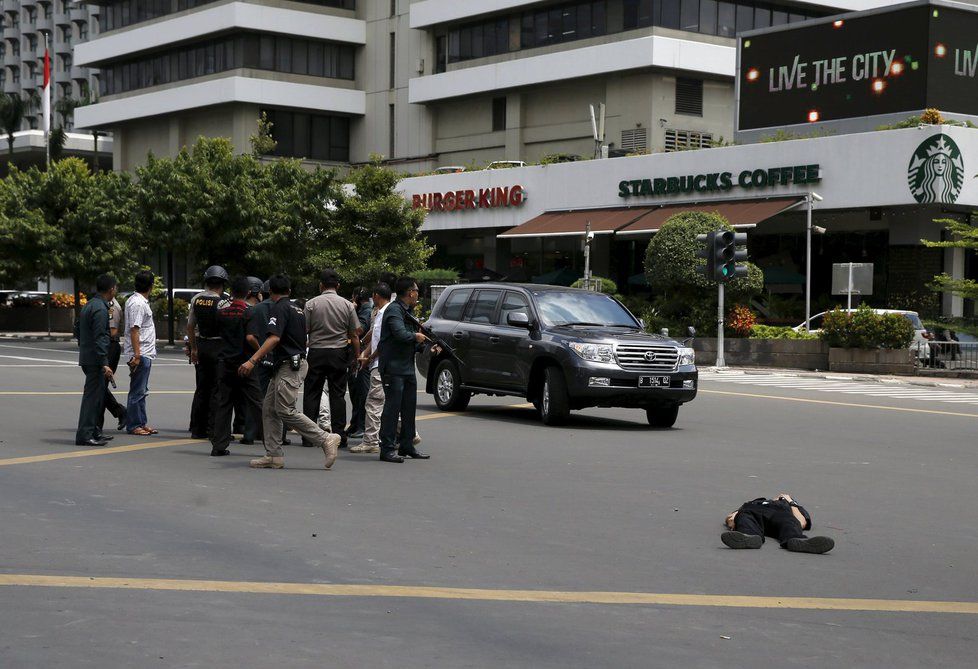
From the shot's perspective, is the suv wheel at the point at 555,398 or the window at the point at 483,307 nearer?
the suv wheel at the point at 555,398

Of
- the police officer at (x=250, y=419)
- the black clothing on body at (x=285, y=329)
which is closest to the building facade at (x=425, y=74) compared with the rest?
the police officer at (x=250, y=419)

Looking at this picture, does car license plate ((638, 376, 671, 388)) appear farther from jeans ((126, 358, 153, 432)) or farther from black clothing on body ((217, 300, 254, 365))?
jeans ((126, 358, 153, 432))

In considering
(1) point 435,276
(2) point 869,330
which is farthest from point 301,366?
(1) point 435,276

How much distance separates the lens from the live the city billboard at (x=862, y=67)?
37.7 meters

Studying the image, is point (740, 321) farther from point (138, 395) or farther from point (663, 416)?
point (138, 395)

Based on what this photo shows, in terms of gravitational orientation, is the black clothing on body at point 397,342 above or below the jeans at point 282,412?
above

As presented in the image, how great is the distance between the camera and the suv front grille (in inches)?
655

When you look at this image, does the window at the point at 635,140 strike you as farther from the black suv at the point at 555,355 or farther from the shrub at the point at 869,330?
the black suv at the point at 555,355

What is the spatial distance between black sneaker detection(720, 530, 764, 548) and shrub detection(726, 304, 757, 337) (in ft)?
82.7

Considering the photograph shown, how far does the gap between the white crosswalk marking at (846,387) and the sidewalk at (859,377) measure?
10.6 inches

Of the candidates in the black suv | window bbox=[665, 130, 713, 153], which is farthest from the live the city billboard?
the black suv

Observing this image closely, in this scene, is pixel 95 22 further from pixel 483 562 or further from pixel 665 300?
pixel 483 562

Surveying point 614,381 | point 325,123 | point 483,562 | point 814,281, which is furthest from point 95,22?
point 483,562

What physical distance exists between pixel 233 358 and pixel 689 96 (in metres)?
40.7
